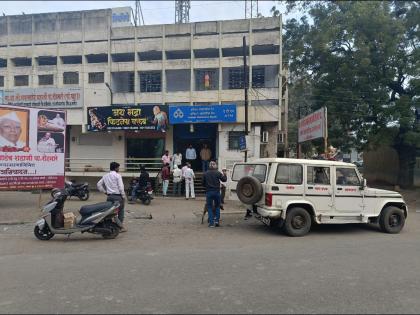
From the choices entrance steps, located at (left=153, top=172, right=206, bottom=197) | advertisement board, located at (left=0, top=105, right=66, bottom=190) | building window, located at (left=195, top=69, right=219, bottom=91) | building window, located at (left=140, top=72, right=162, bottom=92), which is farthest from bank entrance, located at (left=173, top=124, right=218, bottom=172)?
advertisement board, located at (left=0, top=105, right=66, bottom=190)

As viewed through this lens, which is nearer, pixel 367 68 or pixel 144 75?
pixel 367 68

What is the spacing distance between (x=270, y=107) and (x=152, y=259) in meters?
15.9

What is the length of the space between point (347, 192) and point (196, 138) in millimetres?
14063

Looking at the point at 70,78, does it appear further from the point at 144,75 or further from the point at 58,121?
the point at 58,121

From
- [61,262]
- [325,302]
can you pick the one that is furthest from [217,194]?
[325,302]

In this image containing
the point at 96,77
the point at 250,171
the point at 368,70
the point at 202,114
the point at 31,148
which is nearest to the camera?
the point at 250,171

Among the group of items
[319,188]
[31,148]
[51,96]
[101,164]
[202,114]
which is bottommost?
[319,188]

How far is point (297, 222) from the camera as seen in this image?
909cm

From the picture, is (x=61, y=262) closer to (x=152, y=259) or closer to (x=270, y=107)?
(x=152, y=259)

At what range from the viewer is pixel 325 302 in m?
4.57

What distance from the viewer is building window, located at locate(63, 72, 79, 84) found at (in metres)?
23.5

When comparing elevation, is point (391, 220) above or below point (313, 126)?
below

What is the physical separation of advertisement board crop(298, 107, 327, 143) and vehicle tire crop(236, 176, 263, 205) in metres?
5.75

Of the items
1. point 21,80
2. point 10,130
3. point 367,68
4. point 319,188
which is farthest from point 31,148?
point 367,68
